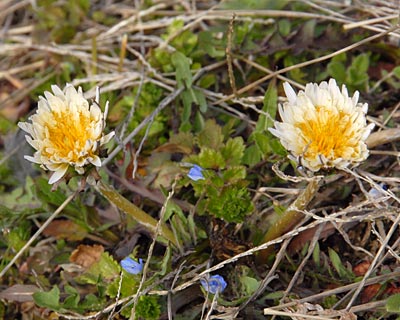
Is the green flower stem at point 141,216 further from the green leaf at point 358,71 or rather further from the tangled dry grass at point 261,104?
the green leaf at point 358,71

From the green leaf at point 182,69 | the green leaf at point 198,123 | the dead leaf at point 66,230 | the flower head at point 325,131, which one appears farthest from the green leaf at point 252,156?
the dead leaf at point 66,230

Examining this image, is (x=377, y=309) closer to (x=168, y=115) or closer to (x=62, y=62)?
(x=168, y=115)

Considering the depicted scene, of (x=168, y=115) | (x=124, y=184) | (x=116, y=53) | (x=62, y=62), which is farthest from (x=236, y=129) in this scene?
(x=62, y=62)

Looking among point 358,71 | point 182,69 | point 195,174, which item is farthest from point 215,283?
point 358,71

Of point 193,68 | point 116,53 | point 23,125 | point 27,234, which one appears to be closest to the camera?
point 23,125

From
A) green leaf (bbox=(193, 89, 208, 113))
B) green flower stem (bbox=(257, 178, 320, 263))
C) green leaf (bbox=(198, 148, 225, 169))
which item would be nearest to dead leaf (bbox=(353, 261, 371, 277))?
green flower stem (bbox=(257, 178, 320, 263))

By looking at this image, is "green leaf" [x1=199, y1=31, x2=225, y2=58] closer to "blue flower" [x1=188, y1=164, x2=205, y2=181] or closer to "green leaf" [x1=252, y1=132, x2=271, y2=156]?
"green leaf" [x1=252, y1=132, x2=271, y2=156]
